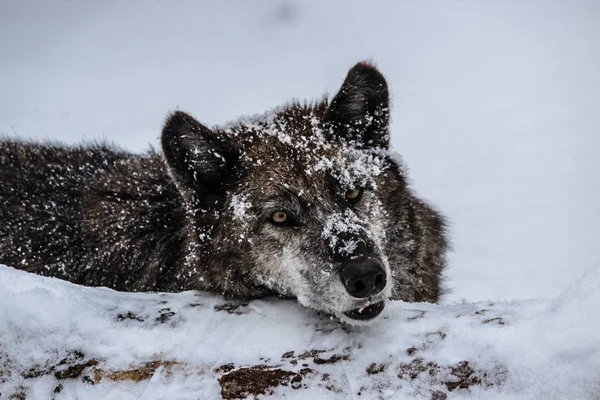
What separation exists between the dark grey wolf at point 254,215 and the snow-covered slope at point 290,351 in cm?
40

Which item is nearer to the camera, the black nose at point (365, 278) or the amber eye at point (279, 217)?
the black nose at point (365, 278)

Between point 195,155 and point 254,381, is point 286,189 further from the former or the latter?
point 254,381

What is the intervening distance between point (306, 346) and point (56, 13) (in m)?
8.76

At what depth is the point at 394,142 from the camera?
7395 mm

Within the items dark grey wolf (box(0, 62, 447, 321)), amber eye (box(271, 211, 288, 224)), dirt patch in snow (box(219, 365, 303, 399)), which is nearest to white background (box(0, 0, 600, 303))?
dark grey wolf (box(0, 62, 447, 321))

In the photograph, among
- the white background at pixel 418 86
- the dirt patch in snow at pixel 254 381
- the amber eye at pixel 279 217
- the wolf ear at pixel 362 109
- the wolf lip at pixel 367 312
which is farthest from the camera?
the white background at pixel 418 86

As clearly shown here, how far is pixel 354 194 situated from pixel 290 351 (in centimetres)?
120

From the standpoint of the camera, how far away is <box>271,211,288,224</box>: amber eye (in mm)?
3422

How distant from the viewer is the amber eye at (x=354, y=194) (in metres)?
3.46

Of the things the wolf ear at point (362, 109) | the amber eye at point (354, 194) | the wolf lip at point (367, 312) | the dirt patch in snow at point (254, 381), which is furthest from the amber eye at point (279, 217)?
the dirt patch in snow at point (254, 381)

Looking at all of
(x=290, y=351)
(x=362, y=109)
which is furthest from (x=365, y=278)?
(x=362, y=109)

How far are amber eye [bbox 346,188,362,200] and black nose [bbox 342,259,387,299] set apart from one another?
24.2 inches

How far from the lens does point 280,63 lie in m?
8.73

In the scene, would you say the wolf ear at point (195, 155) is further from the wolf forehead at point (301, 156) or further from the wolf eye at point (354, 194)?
the wolf eye at point (354, 194)
